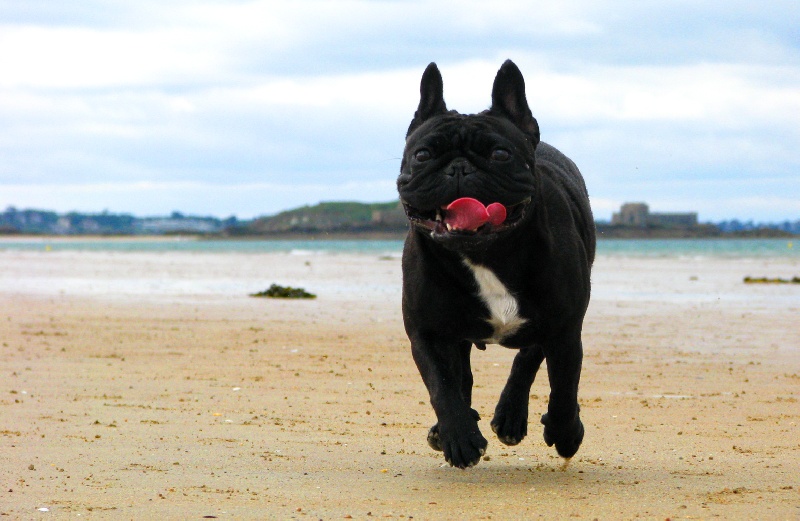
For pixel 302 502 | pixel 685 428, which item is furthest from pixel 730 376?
pixel 302 502

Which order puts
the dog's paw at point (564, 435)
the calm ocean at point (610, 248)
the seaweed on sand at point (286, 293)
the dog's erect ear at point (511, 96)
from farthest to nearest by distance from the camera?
1. the calm ocean at point (610, 248)
2. the seaweed on sand at point (286, 293)
3. the dog's paw at point (564, 435)
4. the dog's erect ear at point (511, 96)

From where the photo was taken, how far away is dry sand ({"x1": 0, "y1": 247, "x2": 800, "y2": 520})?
523cm

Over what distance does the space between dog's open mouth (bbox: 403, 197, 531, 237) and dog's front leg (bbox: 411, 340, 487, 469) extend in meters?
0.79

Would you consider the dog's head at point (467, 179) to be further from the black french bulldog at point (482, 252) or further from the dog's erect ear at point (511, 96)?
the dog's erect ear at point (511, 96)

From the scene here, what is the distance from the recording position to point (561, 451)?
615 centimetres

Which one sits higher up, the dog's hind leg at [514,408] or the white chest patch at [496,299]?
the white chest patch at [496,299]

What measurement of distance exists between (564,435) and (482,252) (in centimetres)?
141

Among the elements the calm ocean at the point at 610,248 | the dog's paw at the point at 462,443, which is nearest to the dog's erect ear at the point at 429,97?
the dog's paw at the point at 462,443

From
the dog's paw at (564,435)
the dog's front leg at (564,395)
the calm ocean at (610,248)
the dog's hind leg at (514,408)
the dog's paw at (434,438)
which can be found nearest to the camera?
the dog's front leg at (564,395)

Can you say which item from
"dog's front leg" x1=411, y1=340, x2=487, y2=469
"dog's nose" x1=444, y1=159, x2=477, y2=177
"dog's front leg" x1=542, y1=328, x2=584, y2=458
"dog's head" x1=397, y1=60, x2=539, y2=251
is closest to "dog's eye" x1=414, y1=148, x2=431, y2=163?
"dog's head" x1=397, y1=60, x2=539, y2=251

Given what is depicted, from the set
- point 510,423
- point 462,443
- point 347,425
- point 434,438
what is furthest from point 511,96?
point 347,425

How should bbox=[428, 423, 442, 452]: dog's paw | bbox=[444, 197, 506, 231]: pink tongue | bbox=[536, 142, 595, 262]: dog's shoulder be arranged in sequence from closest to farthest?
bbox=[444, 197, 506, 231]: pink tongue
bbox=[536, 142, 595, 262]: dog's shoulder
bbox=[428, 423, 442, 452]: dog's paw

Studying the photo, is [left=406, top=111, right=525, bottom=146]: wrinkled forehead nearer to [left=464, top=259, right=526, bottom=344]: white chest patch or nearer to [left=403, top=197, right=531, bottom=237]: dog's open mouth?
[left=403, top=197, right=531, bottom=237]: dog's open mouth

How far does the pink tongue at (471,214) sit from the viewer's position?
4945mm
